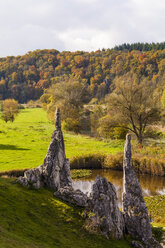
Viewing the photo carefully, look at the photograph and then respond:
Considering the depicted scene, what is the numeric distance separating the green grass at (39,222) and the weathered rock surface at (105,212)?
530 mm

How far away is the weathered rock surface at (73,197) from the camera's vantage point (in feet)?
45.8

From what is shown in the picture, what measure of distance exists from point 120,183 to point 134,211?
22798 millimetres

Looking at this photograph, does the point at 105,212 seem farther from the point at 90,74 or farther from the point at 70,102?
the point at 90,74

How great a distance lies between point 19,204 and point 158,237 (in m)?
9.37

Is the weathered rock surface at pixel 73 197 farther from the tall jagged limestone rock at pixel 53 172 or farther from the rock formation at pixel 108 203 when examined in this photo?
the tall jagged limestone rock at pixel 53 172

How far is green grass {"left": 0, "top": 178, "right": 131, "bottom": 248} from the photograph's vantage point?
34.6 ft

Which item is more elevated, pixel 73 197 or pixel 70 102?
pixel 70 102

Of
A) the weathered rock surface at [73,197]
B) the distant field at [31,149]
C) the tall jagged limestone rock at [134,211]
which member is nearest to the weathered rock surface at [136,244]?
the tall jagged limestone rock at [134,211]

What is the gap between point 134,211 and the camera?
1441cm

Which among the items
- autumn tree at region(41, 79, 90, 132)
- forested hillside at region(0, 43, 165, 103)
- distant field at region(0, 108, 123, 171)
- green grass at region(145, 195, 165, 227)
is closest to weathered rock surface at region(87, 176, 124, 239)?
green grass at region(145, 195, 165, 227)

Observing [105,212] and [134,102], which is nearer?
[105,212]

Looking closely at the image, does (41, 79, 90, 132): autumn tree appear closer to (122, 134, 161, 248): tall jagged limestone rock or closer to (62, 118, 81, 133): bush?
(62, 118, 81, 133): bush

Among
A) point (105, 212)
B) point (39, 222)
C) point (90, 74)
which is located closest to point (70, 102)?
point (105, 212)

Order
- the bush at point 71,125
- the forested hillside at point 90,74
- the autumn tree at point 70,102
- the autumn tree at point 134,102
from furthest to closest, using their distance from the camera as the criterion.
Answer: the forested hillside at point 90,74 < the autumn tree at point 70,102 < the bush at point 71,125 < the autumn tree at point 134,102
